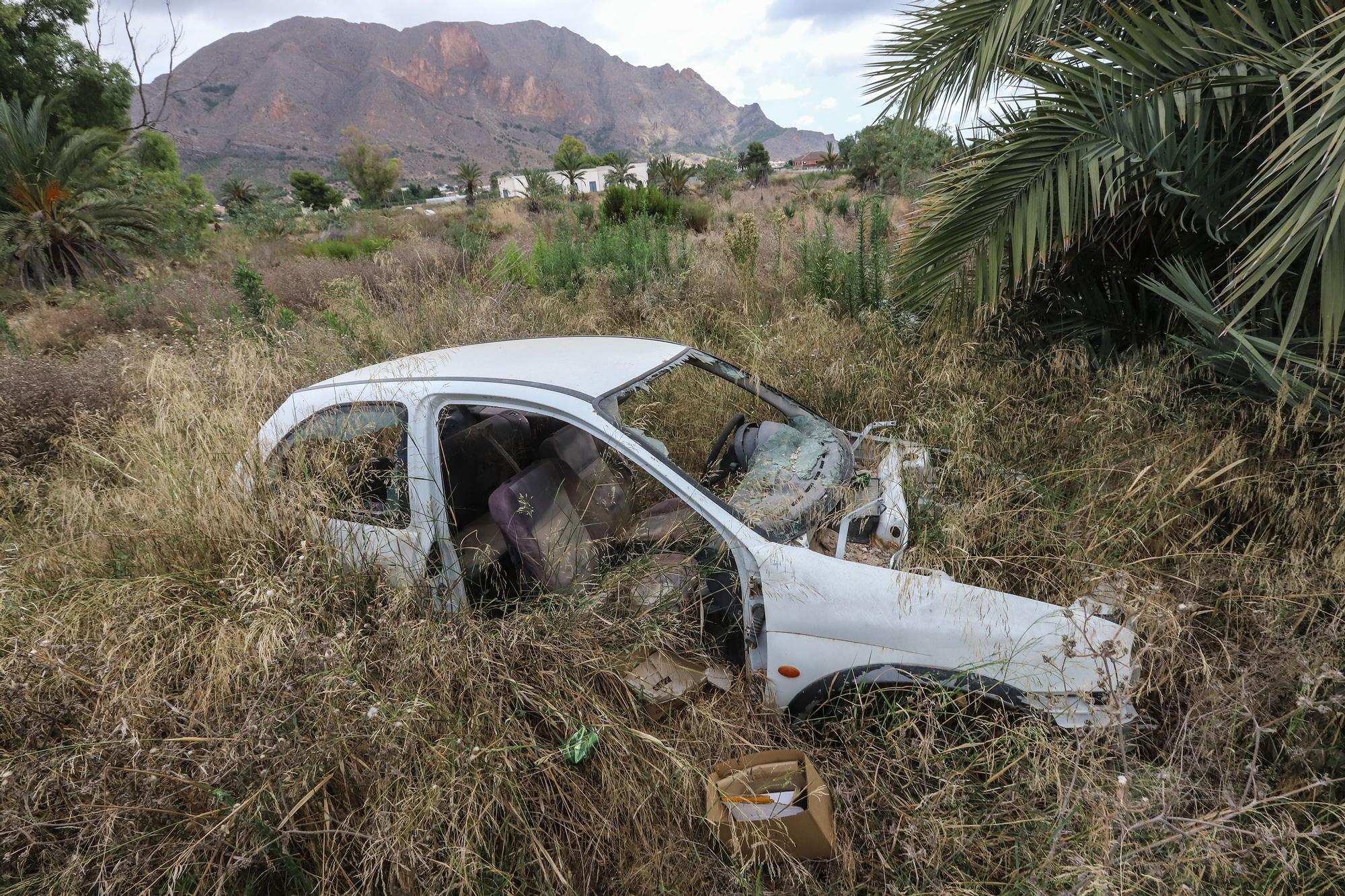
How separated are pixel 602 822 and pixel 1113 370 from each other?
11.0 feet

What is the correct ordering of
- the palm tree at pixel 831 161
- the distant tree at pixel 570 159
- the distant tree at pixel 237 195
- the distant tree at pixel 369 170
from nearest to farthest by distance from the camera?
1. the distant tree at pixel 237 195
2. the palm tree at pixel 831 161
3. the distant tree at pixel 570 159
4. the distant tree at pixel 369 170

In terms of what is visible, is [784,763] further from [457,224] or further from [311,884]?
[457,224]

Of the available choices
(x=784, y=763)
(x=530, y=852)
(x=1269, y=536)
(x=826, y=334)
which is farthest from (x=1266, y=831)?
(x=826, y=334)

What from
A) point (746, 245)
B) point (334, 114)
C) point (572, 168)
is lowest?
point (746, 245)

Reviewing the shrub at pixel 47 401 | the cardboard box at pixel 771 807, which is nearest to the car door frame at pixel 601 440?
the cardboard box at pixel 771 807

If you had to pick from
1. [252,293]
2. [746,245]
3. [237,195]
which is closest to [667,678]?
[746,245]

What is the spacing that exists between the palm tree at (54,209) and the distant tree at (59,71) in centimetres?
545

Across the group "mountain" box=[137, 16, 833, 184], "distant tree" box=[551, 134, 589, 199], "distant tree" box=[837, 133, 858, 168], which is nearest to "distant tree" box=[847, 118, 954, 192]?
"distant tree" box=[837, 133, 858, 168]

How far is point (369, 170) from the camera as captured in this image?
157 ft

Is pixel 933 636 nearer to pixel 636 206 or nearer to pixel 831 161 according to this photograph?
pixel 636 206

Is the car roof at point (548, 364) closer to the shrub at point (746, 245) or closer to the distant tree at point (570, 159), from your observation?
the shrub at point (746, 245)

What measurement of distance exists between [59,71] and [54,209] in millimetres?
9879

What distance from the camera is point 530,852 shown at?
194 cm

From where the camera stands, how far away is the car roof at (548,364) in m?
2.58
